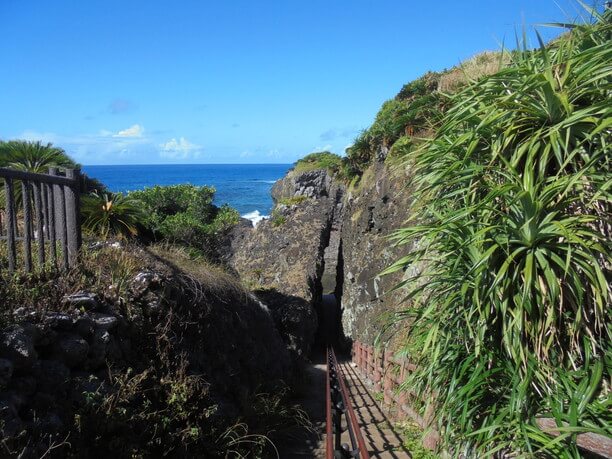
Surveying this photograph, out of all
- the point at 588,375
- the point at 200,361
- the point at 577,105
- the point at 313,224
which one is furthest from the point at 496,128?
the point at 313,224

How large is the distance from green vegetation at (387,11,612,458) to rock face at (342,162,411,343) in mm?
6275

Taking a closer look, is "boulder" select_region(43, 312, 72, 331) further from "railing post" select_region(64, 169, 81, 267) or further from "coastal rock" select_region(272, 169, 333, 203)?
"coastal rock" select_region(272, 169, 333, 203)

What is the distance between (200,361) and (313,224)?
1246cm

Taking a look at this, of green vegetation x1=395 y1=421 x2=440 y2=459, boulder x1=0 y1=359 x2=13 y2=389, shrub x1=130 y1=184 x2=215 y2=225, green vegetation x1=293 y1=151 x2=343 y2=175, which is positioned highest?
green vegetation x1=293 y1=151 x2=343 y2=175

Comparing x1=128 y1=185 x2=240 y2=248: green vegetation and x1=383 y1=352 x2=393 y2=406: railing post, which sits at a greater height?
x1=128 y1=185 x2=240 y2=248: green vegetation

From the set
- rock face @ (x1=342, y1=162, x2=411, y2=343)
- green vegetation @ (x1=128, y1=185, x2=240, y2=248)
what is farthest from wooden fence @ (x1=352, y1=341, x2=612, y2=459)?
green vegetation @ (x1=128, y1=185, x2=240, y2=248)

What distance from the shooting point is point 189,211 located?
19.9m

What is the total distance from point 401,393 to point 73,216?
16.5 ft

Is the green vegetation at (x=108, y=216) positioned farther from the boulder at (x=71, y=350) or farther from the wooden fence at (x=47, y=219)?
the boulder at (x=71, y=350)

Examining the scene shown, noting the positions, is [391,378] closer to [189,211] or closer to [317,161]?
[189,211]

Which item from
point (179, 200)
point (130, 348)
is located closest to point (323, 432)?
point (130, 348)

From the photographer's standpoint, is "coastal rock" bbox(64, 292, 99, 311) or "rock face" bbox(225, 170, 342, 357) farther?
"rock face" bbox(225, 170, 342, 357)

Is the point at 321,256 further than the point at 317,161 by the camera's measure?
No

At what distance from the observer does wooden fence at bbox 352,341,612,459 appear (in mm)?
2941
